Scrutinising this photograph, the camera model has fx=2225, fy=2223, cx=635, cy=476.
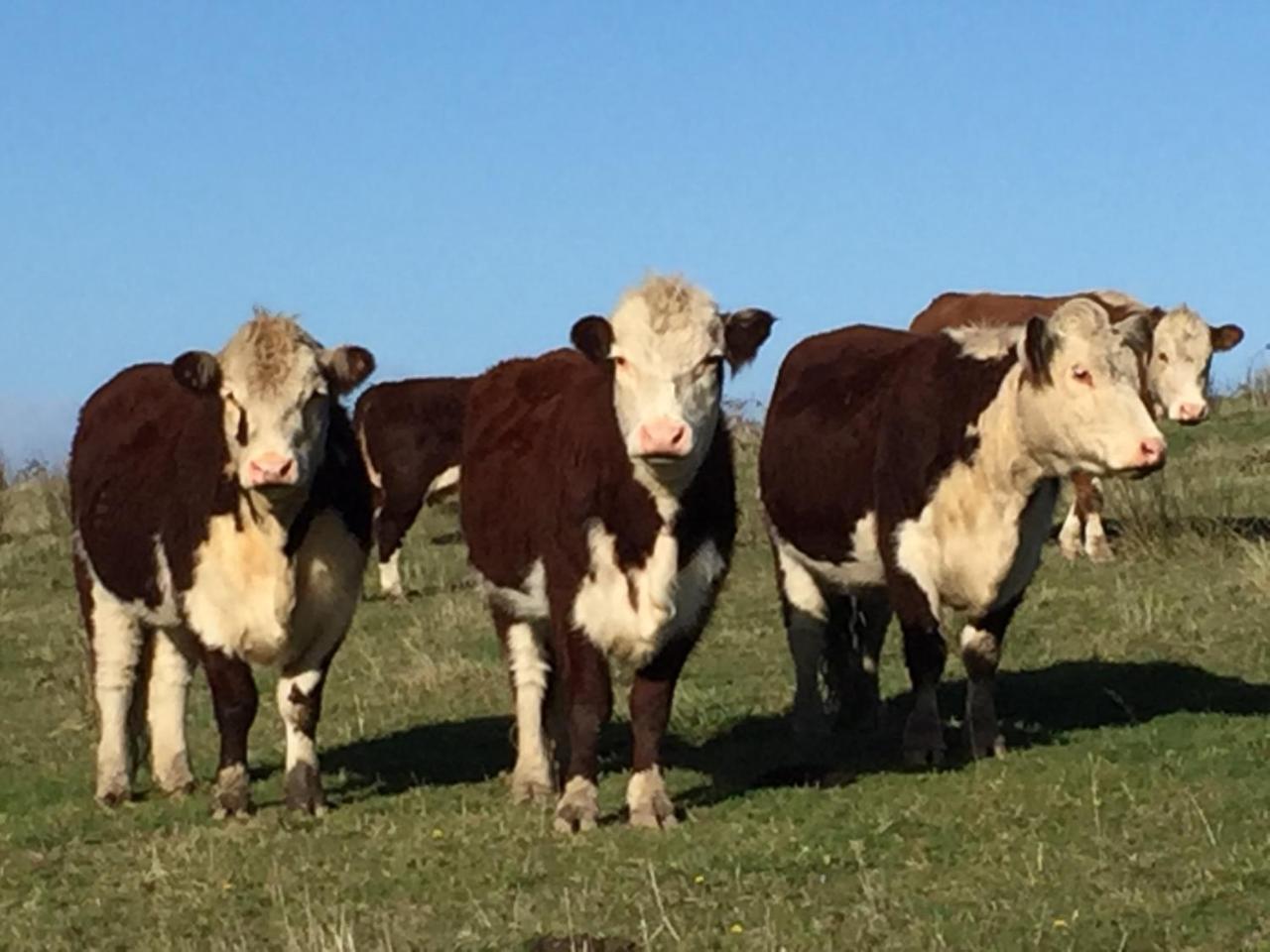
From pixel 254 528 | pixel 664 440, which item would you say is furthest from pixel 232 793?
pixel 664 440

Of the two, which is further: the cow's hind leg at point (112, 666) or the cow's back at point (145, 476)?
the cow's hind leg at point (112, 666)

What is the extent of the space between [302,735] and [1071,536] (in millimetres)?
8944

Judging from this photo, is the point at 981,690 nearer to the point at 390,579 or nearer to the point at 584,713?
the point at 584,713

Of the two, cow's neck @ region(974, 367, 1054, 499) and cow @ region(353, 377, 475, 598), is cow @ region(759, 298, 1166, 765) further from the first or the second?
cow @ region(353, 377, 475, 598)

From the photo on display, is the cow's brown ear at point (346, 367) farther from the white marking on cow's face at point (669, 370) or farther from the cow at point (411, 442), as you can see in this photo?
the cow at point (411, 442)

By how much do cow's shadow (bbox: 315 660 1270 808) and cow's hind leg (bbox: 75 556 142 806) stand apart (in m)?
1.00

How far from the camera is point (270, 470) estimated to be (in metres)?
8.78

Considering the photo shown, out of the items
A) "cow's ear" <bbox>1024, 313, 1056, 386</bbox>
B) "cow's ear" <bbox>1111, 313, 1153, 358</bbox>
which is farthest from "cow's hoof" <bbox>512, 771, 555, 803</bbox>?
"cow's ear" <bbox>1111, 313, 1153, 358</bbox>

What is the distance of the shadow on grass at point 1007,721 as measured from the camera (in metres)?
9.73

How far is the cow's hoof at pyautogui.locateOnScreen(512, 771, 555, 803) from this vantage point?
9.47m

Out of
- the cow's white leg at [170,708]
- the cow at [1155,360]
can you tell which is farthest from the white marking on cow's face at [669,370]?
the cow at [1155,360]

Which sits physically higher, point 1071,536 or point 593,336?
point 593,336

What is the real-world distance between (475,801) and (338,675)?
4.73 meters

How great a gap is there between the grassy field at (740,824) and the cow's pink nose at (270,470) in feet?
4.62
